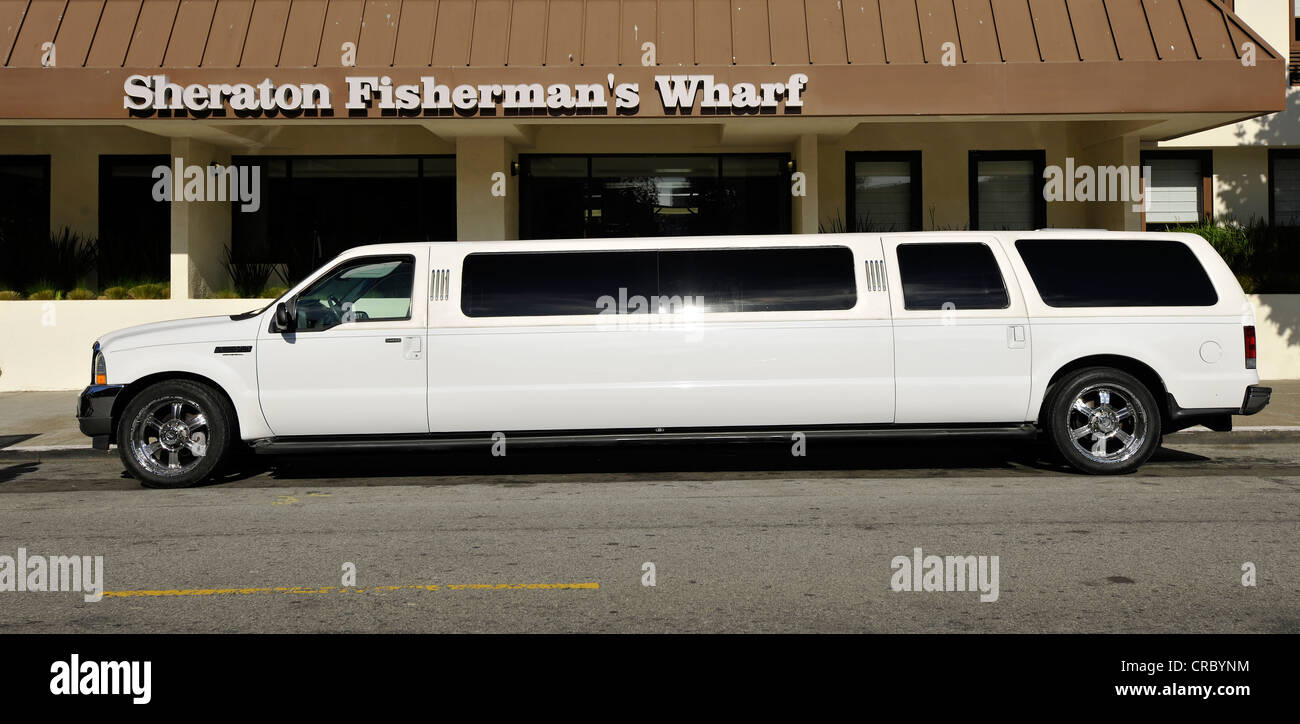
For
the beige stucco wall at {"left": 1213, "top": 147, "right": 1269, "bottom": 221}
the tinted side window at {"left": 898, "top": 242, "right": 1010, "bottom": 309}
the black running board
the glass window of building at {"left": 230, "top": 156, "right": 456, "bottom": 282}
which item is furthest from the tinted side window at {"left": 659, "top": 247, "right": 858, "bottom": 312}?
the beige stucco wall at {"left": 1213, "top": 147, "right": 1269, "bottom": 221}

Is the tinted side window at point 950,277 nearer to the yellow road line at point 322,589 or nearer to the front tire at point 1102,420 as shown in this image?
the front tire at point 1102,420

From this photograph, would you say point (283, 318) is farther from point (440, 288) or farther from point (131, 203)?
point (131, 203)

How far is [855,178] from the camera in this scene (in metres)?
18.9

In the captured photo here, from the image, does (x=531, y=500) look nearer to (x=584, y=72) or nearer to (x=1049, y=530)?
(x=1049, y=530)

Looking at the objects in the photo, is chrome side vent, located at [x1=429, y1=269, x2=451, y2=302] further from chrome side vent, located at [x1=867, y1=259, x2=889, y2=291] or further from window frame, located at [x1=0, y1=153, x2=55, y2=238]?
window frame, located at [x1=0, y1=153, x2=55, y2=238]

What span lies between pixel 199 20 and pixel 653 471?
10066 millimetres

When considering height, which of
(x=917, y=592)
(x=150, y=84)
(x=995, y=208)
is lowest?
(x=917, y=592)

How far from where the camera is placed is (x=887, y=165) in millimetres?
18969

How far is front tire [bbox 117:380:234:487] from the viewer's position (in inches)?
359

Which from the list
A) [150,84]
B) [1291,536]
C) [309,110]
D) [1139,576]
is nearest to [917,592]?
[1139,576]

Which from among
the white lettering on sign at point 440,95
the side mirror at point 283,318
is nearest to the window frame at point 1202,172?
the white lettering on sign at point 440,95

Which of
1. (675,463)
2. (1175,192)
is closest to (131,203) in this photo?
(675,463)

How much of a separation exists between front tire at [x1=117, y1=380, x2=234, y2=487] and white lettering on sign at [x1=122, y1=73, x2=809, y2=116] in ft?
22.3

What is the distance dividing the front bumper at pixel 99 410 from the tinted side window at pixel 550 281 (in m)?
2.91
